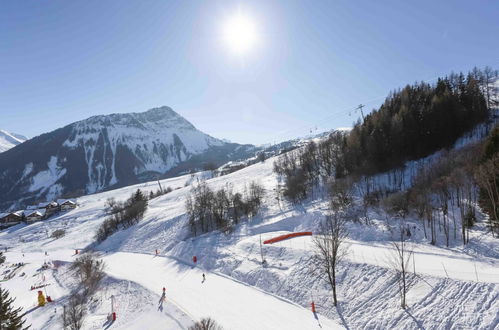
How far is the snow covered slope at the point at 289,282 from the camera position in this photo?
1786 cm

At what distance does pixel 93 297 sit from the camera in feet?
120

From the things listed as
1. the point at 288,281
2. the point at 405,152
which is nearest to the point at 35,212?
the point at 288,281

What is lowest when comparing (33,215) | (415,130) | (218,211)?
(33,215)

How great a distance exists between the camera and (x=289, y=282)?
2766cm

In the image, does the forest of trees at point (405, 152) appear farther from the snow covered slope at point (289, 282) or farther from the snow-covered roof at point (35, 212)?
the snow-covered roof at point (35, 212)

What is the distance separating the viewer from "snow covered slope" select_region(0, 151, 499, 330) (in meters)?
17.9

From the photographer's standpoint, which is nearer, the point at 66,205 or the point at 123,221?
the point at 123,221

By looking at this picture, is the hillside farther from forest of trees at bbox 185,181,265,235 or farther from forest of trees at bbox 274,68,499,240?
forest of trees at bbox 274,68,499,240

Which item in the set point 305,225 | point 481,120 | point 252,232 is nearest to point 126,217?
point 252,232

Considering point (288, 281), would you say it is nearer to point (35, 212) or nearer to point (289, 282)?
A: point (289, 282)

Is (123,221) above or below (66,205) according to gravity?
below

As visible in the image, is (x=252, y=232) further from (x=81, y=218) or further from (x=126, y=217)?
(x=81, y=218)

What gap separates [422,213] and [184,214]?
2026 inches

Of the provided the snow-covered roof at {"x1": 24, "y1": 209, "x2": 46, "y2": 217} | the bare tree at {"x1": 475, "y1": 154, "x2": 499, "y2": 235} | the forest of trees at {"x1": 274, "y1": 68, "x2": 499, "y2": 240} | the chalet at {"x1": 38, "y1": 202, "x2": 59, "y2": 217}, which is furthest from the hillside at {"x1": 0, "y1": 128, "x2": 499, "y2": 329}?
the chalet at {"x1": 38, "y1": 202, "x2": 59, "y2": 217}
